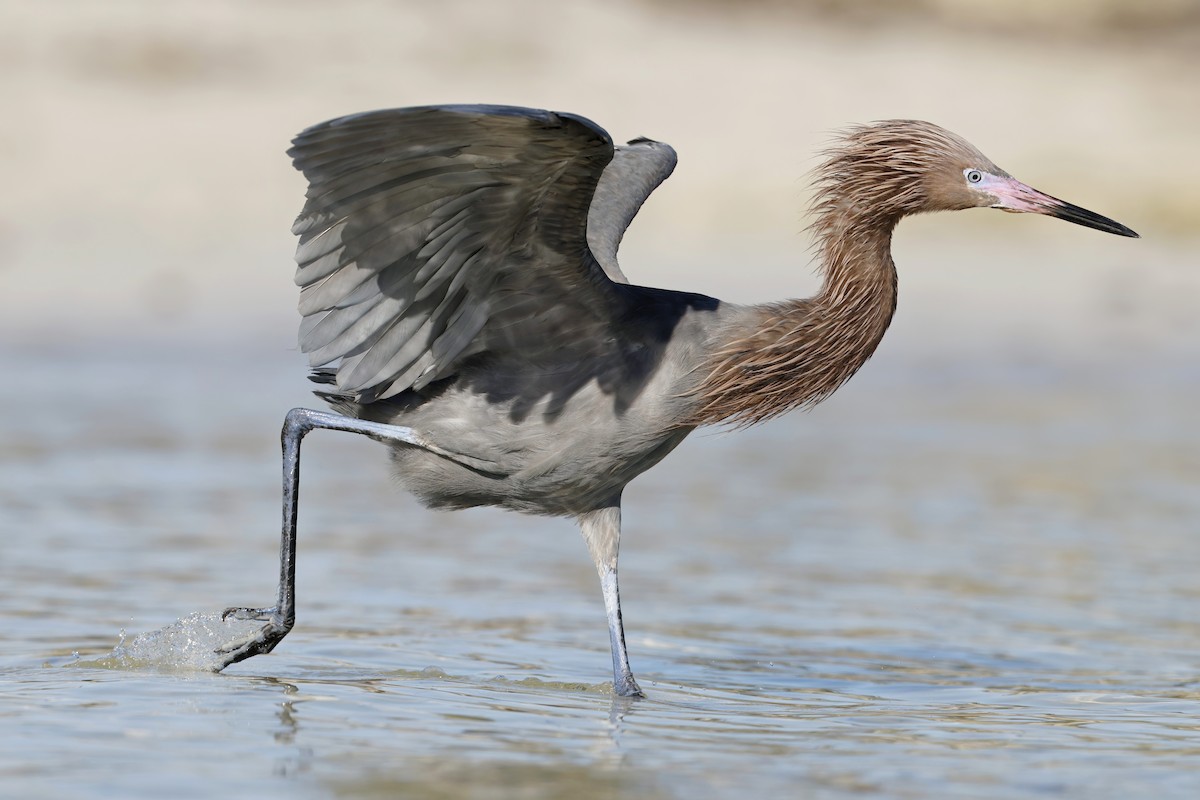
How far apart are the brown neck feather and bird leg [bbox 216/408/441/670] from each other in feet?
3.30

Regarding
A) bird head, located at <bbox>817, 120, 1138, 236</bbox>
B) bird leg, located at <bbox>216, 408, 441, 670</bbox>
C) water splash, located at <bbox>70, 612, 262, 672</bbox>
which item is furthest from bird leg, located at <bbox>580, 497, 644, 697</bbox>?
bird head, located at <bbox>817, 120, 1138, 236</bbox>

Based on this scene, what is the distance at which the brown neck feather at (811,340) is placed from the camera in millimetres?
6738

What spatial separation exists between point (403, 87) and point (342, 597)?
12.4m

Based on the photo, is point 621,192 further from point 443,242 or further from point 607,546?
point 443,242

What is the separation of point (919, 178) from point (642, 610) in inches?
Result: 104

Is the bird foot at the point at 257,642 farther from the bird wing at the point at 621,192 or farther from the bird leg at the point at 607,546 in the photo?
the bird wing at the point at 621,192

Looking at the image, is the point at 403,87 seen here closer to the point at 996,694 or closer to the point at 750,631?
the point at 750,631

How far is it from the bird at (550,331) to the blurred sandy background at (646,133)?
926 cm

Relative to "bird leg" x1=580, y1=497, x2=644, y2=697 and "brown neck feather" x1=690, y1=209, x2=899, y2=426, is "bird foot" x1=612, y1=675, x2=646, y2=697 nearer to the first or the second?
"bird leg" x1=580, y1=497, x2=644, y2=697

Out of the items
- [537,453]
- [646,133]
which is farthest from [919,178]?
[646,133]

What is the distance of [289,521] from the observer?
7.20 metres

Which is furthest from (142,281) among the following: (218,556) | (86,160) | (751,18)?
(751,18)

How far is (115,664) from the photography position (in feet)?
22.5

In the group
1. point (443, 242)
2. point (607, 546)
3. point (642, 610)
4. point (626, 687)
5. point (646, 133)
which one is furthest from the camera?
point (646, 133)
